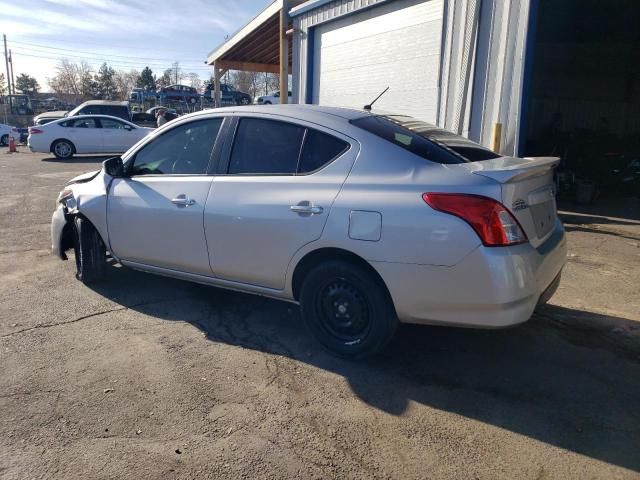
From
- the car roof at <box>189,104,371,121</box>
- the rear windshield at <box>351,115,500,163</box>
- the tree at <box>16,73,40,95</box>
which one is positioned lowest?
the rear windshield at <box>351,115,500,163</box>

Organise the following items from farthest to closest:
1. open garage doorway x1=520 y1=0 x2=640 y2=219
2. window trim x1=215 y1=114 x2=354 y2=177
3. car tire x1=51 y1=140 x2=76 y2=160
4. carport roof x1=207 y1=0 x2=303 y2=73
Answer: car tire x1=51 y1=140 x2=76 y2=160 → carport roof x1=207 y1=0 x2=303 y2=73 → open garage doorway x1=520 y1=0 x2=640 y2=219 → window trim x1=215 y1=114 x2=354 y2=177

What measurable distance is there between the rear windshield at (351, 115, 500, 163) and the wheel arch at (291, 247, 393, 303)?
0.80m

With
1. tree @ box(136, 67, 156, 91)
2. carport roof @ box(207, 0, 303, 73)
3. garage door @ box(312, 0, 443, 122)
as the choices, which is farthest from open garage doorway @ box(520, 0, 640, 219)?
tree @ box(136, 67, 156, 91)

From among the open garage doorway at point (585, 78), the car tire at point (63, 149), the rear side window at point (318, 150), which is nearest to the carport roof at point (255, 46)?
the car tire at point (63, 149)

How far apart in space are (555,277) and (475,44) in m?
6.00

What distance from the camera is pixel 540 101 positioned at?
640 inches

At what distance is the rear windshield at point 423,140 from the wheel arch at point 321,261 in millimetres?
798

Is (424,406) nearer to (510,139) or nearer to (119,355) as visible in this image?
(119,355)

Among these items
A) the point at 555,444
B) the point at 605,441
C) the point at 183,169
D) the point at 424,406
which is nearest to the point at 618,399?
the point at 605,441

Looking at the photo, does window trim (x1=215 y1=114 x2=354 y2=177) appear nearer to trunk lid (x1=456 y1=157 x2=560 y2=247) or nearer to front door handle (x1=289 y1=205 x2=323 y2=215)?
front door handle (x1=289 y1=205 x2=323 y2=215)

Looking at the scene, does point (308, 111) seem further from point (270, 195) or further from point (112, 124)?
point (112, 124)

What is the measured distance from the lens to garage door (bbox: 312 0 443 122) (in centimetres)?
970

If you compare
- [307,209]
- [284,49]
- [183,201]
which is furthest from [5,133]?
[307,209]

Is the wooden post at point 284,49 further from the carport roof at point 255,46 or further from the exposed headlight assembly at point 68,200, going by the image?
the exposed headlight assembly at point 68,200
